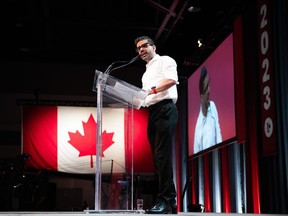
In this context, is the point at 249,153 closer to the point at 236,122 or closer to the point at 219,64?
Result: the point at 236,122

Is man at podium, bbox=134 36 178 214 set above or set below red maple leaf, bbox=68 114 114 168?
below

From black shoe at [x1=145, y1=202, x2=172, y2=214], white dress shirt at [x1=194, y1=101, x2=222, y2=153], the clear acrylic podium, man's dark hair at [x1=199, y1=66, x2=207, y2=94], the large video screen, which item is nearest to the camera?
black shoe at [x1=145, y1=202, x2=172, y2=214]

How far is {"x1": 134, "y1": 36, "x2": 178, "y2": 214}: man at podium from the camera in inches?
103

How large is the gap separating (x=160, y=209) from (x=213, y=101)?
13.4 ft

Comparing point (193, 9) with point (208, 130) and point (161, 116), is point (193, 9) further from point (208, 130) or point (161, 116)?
point (161, 116)

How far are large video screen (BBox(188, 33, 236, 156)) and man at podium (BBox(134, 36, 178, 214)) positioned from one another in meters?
3.26

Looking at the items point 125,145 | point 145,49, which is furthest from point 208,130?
point 145,49

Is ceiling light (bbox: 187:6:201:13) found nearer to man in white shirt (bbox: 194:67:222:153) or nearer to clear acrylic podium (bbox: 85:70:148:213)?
man in white shirt (bbox: 194:67:222:153)

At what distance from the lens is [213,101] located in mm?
6492

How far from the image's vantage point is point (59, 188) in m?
9.12

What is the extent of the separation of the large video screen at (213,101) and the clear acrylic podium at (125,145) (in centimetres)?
329

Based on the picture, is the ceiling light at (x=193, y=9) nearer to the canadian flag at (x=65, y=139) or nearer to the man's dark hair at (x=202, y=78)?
the man's dark hair at (x=202, y=78)

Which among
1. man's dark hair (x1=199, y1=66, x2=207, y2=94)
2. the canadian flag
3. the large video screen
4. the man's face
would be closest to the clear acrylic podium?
the man's face

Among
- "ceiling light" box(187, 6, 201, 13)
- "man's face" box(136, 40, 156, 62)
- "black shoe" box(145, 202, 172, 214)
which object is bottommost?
"black shoe" box(145, 202, 172, 214)
